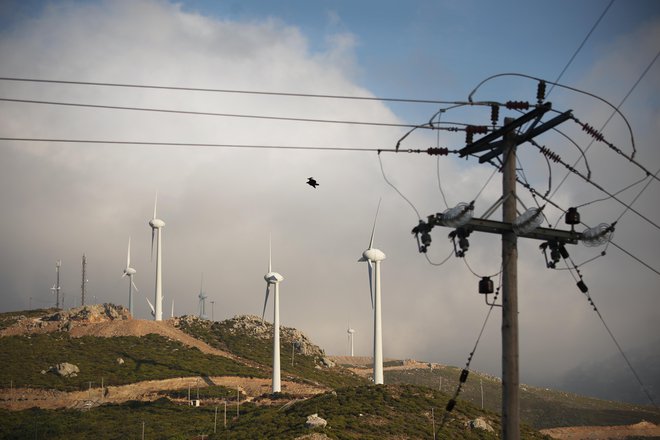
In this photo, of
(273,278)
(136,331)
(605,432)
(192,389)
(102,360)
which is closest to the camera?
(192,389)

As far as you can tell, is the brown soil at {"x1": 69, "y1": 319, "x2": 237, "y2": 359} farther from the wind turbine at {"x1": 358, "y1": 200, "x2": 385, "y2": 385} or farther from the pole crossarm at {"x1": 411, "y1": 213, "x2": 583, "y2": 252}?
the pole crossarm at {"x1": 411, "y1": 213, "x2": 583, "y2": 252}

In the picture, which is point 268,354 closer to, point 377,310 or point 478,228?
point 377,310

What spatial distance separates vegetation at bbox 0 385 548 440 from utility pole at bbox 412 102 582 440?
190 feet

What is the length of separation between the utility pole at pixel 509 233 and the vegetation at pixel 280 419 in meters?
57.8

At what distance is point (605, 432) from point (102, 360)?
112517 millimetres

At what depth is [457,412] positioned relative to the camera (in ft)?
318

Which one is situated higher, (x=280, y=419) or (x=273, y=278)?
(x=273, y=278)

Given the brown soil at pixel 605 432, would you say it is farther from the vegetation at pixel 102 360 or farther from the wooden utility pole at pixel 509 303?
the wooden utility pole at pixel 509 303

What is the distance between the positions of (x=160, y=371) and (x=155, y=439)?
47136mm

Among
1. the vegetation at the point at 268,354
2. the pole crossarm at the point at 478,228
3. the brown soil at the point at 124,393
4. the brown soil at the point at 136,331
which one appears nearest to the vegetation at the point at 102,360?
the brown soil at the point at 124,393

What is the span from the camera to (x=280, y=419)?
294ft

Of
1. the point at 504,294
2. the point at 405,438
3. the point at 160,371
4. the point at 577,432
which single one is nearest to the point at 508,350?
the point at 504,294

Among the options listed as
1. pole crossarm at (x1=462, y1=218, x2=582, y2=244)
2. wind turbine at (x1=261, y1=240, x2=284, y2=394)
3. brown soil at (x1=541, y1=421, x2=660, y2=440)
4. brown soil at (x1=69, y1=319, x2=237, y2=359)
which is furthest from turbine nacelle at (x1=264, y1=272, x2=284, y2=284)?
pole crossarm at (x1=462, y1=218, x2=582, y2=244)

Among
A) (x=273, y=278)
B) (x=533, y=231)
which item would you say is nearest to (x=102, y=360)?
(x=273, y=278)
